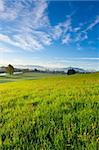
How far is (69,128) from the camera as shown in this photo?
261 inches

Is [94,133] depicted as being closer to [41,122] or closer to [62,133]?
[62,133]

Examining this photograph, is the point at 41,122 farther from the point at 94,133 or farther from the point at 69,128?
the point at 94,133

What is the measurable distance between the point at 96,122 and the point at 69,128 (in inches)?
40.7

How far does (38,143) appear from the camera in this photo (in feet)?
19.5

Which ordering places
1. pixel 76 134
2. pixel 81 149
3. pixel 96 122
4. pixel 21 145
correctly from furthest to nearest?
1. pixel 96 122
2. pixel 76 134
3. pixel 21 145
4. pixel 81 149

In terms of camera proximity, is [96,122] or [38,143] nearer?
[38,143]

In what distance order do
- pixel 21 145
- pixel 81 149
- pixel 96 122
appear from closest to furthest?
1. pixel 81 149
2. pixel 21 145
3. pixel 96 122

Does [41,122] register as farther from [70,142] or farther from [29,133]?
[70,142]

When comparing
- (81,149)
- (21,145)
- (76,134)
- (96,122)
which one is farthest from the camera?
(96,122)

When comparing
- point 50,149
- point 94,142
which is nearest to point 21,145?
point 50,149

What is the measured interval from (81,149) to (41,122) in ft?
7.78

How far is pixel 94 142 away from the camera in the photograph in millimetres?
5477

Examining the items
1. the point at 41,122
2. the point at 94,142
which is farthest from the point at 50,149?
the point at 41,122

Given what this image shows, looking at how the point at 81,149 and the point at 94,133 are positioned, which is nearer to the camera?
the point at 81,149
